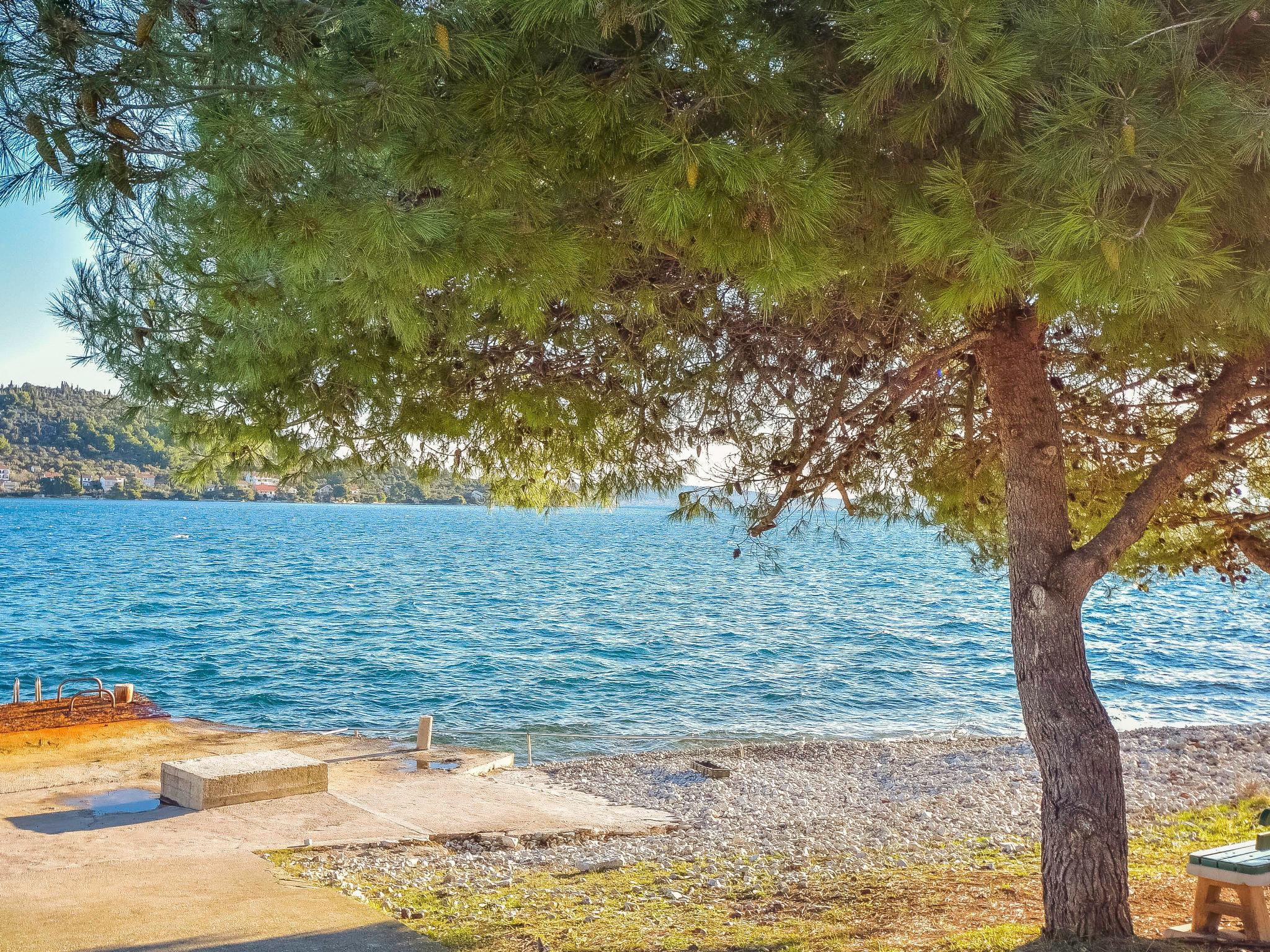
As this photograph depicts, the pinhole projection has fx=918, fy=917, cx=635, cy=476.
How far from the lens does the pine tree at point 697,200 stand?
9.12ft

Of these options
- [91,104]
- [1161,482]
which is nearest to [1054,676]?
[1161,482]

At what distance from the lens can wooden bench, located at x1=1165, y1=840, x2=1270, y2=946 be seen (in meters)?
4.43

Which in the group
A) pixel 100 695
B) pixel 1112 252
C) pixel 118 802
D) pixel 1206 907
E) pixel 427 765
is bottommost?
pixel 427 765

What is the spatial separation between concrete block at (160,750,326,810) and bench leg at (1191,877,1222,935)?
301 inches

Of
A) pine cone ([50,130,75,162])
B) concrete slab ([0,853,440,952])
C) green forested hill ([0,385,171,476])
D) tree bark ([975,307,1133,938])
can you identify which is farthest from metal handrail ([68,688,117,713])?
green forested hill ([0,385,171,476])

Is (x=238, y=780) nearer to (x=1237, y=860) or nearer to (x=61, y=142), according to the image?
(x=61, y=142)

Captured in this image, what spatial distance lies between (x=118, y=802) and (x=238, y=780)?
4.29ft

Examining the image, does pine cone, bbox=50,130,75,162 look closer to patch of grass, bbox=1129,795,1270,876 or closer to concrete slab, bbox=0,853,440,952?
concrete slab, bbox=0,853,440,952

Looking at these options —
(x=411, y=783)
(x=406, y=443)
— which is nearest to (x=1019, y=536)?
(x=406, y=443)

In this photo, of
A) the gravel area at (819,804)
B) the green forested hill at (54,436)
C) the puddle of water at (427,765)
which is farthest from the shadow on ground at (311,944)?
the green forested hill at (54,436)

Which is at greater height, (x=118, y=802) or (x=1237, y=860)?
(x=1237, y=860)

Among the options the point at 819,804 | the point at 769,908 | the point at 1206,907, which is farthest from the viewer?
the point at 819,804

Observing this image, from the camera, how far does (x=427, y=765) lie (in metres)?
12.5

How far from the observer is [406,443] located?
621cm
